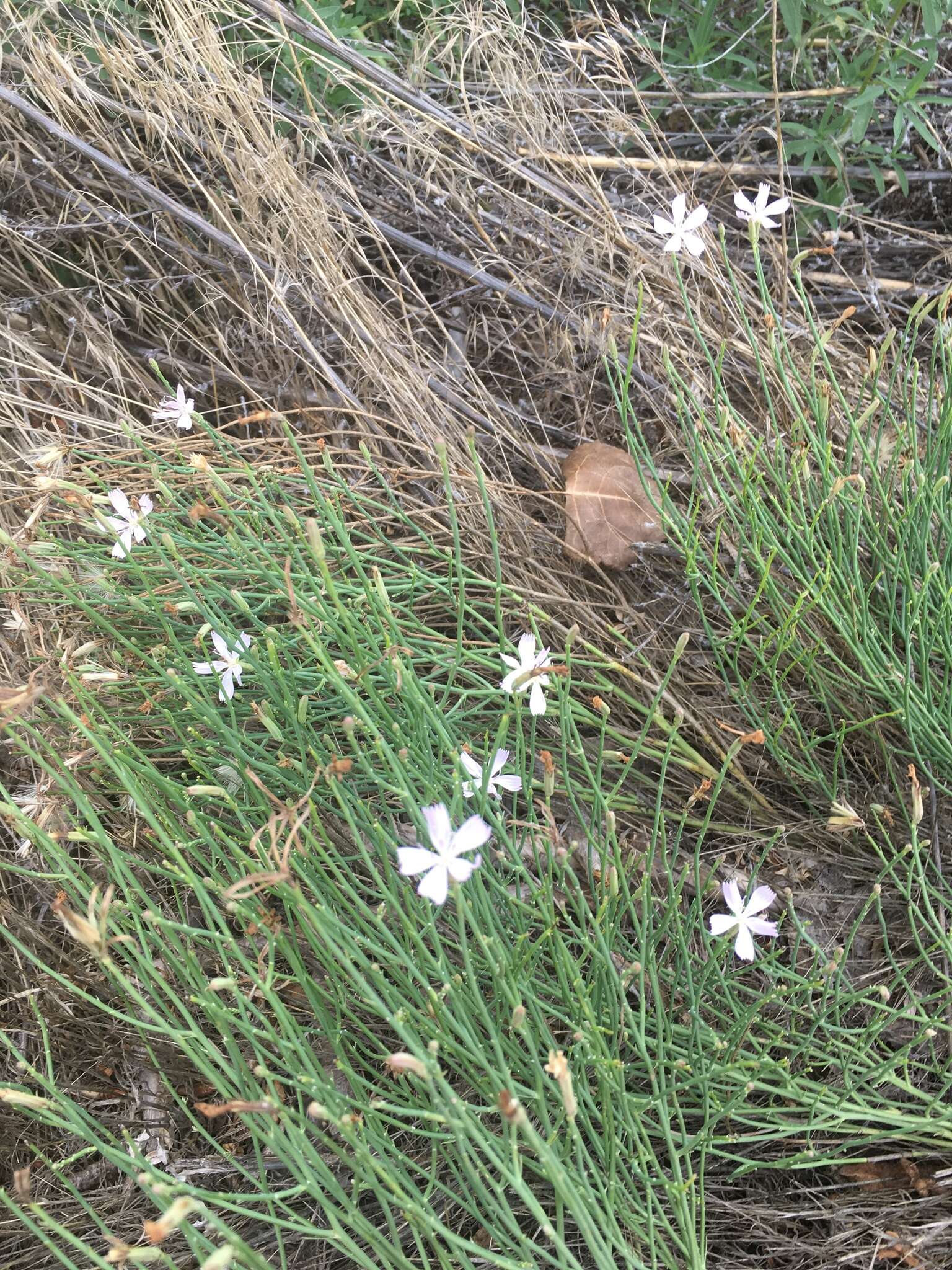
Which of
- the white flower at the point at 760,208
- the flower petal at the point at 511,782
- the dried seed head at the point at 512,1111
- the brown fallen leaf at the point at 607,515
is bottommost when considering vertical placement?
the brown fallen leaf at the point at 607,515

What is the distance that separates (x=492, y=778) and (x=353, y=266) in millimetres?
1427

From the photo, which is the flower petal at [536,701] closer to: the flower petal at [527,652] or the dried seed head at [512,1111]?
the flower petal at [527,652]

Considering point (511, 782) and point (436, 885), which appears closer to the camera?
point (436, 885)

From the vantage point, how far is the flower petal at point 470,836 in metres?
0.98

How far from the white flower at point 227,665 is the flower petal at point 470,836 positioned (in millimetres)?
633

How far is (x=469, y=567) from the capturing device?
1.93m

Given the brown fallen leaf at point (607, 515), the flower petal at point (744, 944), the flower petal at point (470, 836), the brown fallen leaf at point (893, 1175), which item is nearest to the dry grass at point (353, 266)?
the brown fallen leaf at point (607, 515)

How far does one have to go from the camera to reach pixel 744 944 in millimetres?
1372

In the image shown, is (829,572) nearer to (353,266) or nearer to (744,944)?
(744,944)

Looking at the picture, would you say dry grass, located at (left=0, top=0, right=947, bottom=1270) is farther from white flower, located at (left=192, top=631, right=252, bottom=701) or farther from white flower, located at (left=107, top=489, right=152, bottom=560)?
white flower, located at (left=192, top=631, right=252, bottom=701)

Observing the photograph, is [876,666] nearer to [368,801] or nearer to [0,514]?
[368,801]

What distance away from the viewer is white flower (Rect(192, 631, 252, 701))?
152 centimetres

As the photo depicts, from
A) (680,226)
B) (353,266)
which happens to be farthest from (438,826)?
(353,266)

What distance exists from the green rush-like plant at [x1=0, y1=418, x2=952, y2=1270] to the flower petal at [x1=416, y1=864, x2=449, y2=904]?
0.05 metres
